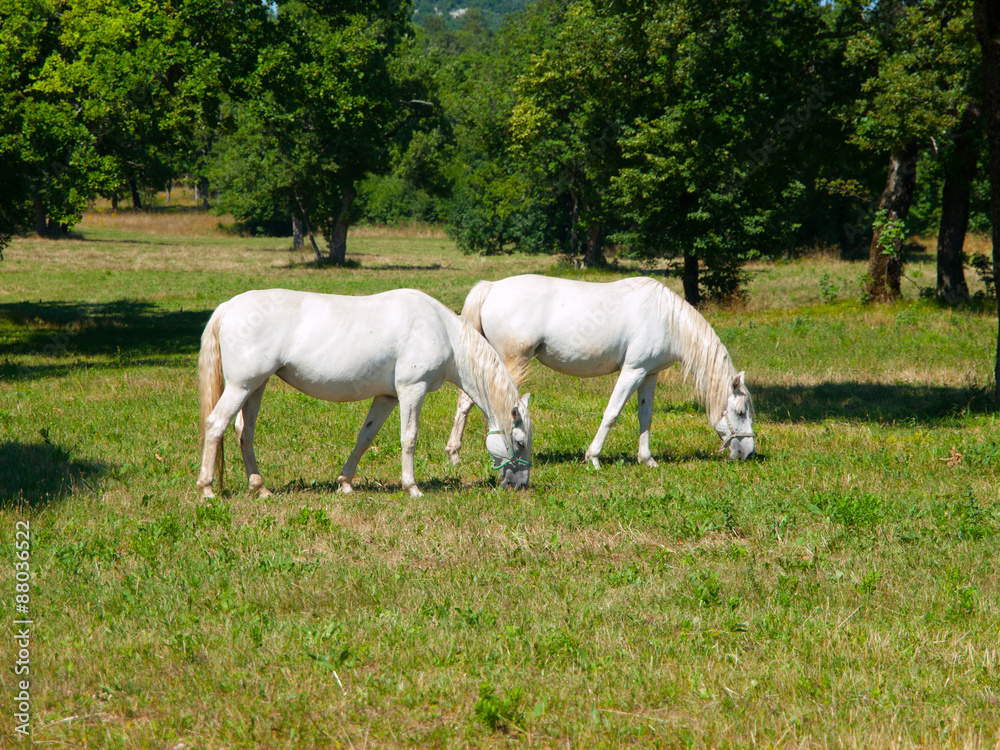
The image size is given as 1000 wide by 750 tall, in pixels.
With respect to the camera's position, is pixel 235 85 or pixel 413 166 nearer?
pixel 235 85

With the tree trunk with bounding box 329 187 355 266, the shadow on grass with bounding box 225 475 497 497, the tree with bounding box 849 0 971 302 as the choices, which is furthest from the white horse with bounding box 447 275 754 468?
the tree trunk with bounding box 329 187 355 266

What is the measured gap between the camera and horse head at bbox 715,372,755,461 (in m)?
9.81

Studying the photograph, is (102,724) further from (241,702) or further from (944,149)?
(944,149)

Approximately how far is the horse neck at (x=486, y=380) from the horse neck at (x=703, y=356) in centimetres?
259

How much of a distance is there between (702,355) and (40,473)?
23.8 feet

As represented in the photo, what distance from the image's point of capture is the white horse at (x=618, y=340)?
32.7 ft

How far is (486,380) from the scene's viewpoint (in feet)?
27.7

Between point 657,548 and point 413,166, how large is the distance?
147 ft

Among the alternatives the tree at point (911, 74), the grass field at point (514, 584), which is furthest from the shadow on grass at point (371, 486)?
the tree at point (911, 74)

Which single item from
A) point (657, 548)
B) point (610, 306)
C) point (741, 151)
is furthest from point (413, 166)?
point (657, 548)

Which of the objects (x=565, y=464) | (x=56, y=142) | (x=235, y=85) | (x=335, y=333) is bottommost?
(x=565, y=464)

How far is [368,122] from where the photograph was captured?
3120cm

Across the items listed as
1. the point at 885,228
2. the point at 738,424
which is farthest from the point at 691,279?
the point at 738,424

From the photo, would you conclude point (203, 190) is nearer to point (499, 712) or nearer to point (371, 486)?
point (371, 486)
